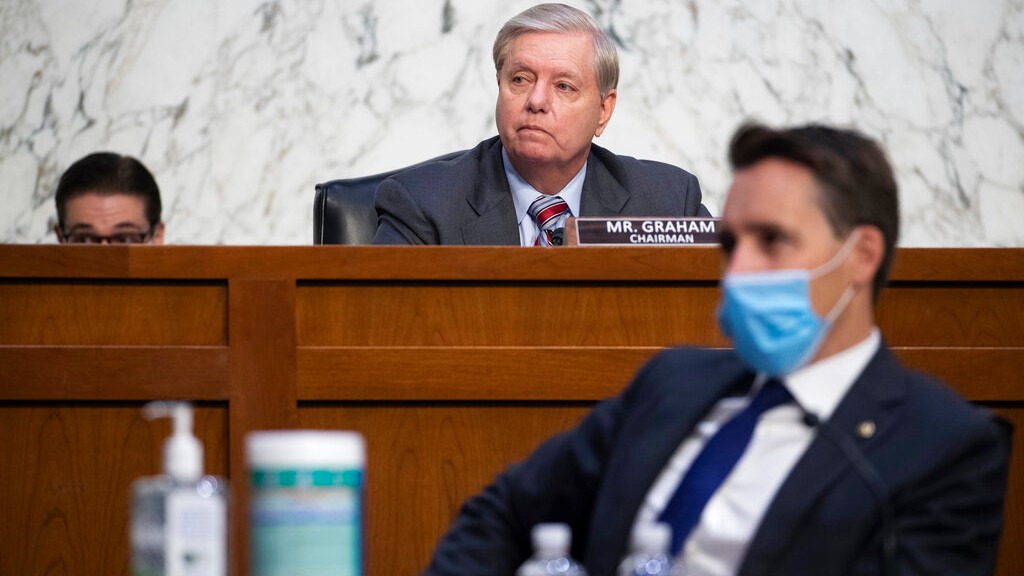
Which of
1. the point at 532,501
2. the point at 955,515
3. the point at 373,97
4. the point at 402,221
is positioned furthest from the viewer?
the point at 373,97

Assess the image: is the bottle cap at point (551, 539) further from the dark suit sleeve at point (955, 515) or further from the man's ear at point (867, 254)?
the man's ear at point (867, 254)

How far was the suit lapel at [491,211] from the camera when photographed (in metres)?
3.51

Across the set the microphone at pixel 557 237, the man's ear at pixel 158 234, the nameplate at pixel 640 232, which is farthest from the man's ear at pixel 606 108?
the man's ear at pixel 158 234

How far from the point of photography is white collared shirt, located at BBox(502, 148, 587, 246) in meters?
3.68

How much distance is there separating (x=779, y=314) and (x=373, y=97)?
317 cm

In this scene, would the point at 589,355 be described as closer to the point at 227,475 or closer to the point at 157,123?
the point at 227,475

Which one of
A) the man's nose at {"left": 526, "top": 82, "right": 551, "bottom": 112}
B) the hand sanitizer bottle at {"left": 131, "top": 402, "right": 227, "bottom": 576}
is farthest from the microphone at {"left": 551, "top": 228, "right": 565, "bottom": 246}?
the hand sanitizer bottle at {"left": 131, "top": 402, "right": 227, "bottom": 576}

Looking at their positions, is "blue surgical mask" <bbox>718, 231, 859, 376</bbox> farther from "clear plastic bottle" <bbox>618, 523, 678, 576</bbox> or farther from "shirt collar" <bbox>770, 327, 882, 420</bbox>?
"clear plastic bottle" <bbox>618, 523, 678, 576</bbox>

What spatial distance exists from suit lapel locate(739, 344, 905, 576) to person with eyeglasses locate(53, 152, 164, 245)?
2730 millimetres

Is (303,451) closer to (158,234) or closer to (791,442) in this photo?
(791,442)

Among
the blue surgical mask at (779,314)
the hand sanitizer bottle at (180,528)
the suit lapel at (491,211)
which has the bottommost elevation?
the hand sanitizer bottle at (180,528)

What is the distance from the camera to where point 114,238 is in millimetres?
4082

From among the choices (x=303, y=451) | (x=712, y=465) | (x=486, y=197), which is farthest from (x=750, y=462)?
(x=486, y=197)

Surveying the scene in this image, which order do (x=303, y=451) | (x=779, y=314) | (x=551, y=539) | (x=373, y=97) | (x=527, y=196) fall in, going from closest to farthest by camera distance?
Result: (x=303, y=451) → (x=551, y=539) → (x=779, y=314) → (x=527, y=196) → (x=373, y=97)
